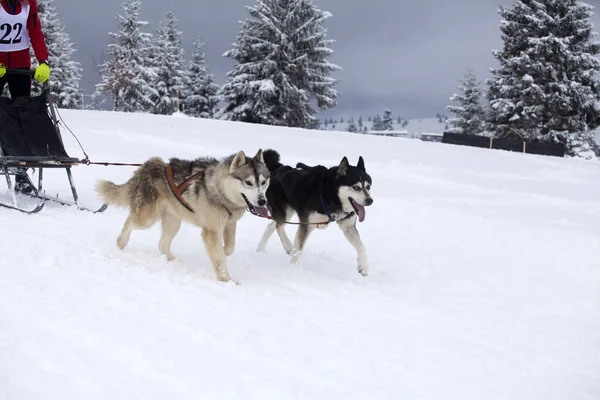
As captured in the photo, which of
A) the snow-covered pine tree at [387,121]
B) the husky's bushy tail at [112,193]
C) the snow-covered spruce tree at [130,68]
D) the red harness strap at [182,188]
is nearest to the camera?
the red harness strap at [182,188]

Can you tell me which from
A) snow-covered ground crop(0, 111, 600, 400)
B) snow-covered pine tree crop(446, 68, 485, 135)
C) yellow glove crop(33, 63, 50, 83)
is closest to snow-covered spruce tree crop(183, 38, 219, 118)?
snow-covered pine tree crop(446, 68, 485, 135)

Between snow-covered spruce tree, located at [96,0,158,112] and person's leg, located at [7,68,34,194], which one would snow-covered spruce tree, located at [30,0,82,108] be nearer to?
snow-covered spruce tree, located at [96,0,158,112]

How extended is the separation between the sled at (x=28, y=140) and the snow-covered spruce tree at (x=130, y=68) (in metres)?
33.3

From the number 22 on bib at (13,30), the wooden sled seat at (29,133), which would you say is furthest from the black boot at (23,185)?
the number 22 on bib at (13,30)

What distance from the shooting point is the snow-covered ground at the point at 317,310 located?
8.25 feet

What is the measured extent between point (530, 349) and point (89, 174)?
8.32 metres

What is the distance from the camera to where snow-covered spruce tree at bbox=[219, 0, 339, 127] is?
101ft

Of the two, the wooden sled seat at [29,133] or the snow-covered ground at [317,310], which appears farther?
the wooden sled seat at [29,133]

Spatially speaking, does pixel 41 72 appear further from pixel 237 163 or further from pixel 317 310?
pixel 317 310

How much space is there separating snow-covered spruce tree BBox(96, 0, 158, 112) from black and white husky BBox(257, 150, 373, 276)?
35.0 meters

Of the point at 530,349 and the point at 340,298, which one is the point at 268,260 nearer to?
the point at 340,298

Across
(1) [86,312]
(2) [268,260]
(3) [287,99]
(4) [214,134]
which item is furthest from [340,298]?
(3) [287,99]

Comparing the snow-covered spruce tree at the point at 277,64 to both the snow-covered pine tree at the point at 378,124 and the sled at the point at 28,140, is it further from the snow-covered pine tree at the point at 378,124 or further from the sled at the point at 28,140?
the snow-covered pine tree at the point at 378,124

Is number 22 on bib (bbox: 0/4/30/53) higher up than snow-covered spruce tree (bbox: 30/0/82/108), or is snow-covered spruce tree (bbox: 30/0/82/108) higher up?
snow-covered spruce tree (bbox: 30/0/82/108)
